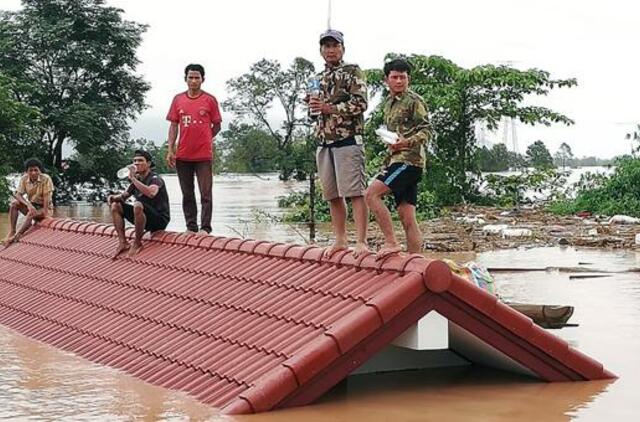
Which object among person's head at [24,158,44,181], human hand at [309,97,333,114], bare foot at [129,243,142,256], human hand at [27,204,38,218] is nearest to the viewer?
human hand at [309,97,333,114]

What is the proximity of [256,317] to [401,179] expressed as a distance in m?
1.54

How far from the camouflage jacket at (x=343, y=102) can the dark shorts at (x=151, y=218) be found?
10.2 ft

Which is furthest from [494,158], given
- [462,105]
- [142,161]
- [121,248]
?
[121,248]

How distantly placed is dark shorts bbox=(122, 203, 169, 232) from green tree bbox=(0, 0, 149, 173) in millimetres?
31080

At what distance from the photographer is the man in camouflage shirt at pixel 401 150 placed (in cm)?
845

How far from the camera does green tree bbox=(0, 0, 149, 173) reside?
140ft

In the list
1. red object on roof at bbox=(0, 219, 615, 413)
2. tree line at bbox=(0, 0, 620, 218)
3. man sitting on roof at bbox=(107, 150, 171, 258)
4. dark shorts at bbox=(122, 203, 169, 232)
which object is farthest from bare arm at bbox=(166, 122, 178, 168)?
tree line at bbox=(0, 0, 620, 218)

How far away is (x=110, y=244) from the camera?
1230 centimetres

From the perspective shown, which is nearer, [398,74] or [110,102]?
[398,74]

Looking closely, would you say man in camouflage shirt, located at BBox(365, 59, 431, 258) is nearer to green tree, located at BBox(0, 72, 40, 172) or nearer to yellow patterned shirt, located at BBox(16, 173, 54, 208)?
yellow patterned shirt, located at BBox(16, 173, 54, 208)

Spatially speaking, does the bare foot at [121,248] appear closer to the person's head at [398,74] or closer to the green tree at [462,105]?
the person's head at [398,74]

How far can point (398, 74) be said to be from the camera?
27.9ft

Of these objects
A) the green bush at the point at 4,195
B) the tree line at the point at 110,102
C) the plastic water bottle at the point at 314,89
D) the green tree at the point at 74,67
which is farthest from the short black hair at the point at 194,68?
the green tree at the point at 74,67

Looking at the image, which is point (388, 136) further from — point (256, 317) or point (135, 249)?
point (135, 249)
